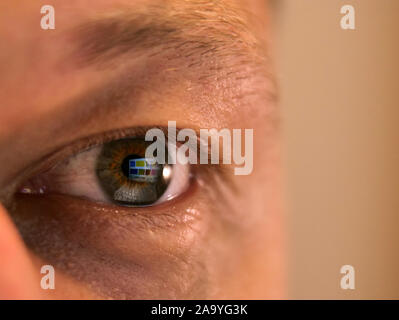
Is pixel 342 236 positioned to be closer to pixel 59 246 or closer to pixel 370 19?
pixel 370 19

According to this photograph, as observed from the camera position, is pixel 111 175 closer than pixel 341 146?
Yes

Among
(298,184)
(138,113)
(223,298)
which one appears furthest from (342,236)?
(138,113)

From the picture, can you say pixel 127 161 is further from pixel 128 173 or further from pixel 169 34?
pixel 169 34

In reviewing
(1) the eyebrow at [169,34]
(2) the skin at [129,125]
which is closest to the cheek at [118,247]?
(2) the skin at [129,125]

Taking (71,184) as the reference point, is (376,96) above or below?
above

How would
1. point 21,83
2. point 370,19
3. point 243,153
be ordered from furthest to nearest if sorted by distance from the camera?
point 370,19, point 243,153, point 21,83

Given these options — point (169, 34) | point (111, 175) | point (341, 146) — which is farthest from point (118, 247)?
point (341, 146)

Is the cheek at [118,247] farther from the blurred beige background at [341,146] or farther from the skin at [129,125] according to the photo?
the blurred beige background at [341,146]
